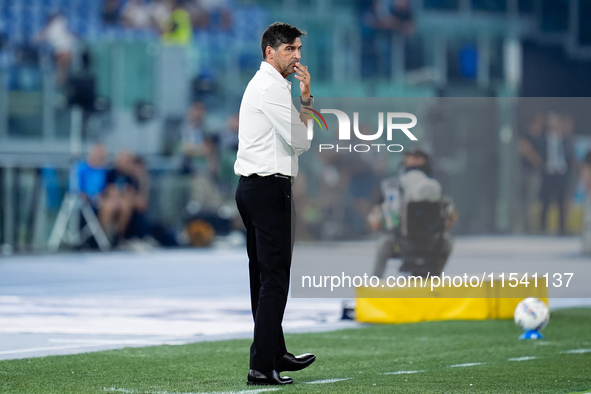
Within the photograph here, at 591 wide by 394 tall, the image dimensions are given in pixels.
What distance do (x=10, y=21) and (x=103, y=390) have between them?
686 inches

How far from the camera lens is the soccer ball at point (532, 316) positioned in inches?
355

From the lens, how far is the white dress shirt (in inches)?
241

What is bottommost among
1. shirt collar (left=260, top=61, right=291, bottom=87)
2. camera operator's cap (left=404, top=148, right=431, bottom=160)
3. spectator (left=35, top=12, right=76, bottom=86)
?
camera operator's cap (left=404, top=148, right=431, bottom=160)

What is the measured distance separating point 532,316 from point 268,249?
3.54m

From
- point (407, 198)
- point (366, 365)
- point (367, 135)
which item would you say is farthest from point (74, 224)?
point (366, 365)

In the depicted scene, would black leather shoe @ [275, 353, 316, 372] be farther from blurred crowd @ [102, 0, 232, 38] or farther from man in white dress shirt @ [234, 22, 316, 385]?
blurred crowd @ [102, 0, 232, 38]

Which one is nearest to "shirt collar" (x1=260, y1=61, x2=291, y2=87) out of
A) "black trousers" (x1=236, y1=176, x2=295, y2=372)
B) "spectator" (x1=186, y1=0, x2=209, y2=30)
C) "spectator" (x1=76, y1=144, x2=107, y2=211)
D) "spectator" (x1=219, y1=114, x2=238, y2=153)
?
"black trousers" (x1=236, y1=176, x2=295, y2=372)

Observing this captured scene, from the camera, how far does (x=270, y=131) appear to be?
6164 mm

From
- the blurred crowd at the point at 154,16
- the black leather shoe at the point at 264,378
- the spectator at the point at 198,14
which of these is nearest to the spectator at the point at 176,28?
the blurred crowd at the point at 154,16

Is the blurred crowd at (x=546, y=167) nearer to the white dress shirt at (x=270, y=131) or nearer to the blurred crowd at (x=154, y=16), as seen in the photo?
the white dress shirt at (x=270, y=131)

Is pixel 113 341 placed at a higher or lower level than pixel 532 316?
lower

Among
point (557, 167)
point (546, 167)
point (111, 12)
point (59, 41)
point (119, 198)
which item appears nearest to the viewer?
point (557, 167)

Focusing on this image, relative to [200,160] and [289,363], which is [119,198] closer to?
[200,160]

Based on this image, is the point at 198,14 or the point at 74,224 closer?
the point at 74,224
